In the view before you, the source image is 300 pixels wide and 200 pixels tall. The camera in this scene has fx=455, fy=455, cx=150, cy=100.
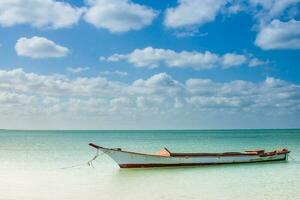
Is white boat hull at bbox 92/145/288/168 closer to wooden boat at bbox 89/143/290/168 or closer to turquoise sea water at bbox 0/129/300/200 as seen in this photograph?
wooden boat at bbox 89/143/290/168

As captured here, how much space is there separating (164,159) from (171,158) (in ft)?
1.51

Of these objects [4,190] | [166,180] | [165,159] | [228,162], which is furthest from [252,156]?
[4,190]

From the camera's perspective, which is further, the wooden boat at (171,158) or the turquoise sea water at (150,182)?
the wooden boat at (171,158)

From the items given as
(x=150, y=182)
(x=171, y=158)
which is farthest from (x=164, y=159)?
(x=150, y=182)

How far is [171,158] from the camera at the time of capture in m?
23.8

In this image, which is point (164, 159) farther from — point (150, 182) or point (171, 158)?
point (150, 182)

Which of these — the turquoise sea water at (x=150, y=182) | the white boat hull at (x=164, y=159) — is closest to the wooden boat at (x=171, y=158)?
the white boat hull at (x=164, y=159)

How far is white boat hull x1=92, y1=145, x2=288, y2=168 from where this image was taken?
2264 centimetres

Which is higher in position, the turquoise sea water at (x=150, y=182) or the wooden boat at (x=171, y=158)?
the wooden boat at (x=171, y=158)

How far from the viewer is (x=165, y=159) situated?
2358 cm

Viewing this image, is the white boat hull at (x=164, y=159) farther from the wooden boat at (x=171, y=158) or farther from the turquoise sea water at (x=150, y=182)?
the turquoise sea water at (x=150, y=182)

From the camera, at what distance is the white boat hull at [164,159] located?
22.6 m

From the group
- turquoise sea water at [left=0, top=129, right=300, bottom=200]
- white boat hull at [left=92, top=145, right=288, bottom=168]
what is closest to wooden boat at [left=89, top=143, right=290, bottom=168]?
white boat hull at [left=92, top=145, right=288, bottom=168]

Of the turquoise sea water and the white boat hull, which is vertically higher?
the white boat hull
